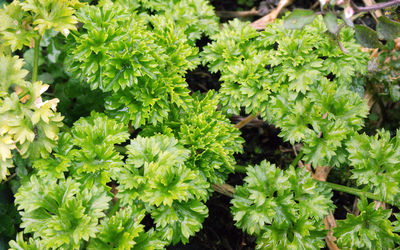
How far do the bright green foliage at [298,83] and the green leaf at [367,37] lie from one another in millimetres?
157

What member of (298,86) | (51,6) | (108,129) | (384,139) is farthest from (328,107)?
(51,6)

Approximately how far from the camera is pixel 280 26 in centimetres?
261

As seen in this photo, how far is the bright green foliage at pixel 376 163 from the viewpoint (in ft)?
6.97

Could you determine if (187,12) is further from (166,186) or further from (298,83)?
(166,186)

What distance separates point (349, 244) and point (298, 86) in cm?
103

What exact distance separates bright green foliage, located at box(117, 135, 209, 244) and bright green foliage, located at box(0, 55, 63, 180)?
49cm

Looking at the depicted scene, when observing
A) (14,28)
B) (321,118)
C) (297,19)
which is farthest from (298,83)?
(14,28)

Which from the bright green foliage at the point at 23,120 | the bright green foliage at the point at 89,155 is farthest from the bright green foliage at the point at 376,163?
the bright green foliage at the point at 23,120

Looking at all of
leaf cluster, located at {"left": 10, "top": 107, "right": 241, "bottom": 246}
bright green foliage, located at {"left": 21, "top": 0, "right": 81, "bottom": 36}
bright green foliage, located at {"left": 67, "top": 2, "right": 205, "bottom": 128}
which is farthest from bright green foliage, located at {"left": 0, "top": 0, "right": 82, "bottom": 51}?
leaf cluster, located at {"left": 10, "top": 107, "right": 241, "bottom": 246}

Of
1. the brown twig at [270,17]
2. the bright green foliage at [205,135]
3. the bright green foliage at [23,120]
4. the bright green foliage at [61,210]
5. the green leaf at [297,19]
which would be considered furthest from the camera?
the brown twig at [270,17]

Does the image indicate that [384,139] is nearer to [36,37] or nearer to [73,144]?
[73,144]

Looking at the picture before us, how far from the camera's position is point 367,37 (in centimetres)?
224

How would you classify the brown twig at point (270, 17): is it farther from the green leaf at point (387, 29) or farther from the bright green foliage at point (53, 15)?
the bright green foliage at point (53, 15)

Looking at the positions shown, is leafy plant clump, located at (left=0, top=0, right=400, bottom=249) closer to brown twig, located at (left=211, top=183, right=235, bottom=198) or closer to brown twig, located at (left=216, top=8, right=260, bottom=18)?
brown twig, located at (left=211, top=183, right=235, bottom=198)
